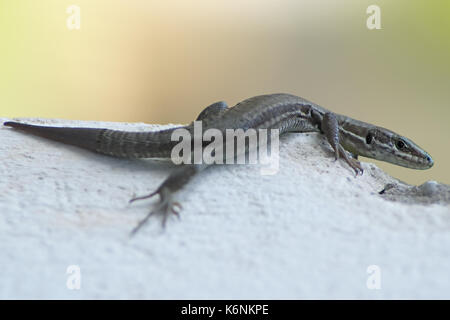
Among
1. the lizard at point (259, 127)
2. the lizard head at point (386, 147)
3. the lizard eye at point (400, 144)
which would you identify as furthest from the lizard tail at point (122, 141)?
the lizard eye at point (400, 144)

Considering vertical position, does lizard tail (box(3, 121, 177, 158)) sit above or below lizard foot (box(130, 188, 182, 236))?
above

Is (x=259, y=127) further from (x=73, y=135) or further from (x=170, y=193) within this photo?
(x=73, y=135)

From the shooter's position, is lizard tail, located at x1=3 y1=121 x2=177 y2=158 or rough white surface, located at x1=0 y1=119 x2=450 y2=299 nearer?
rough white surface, located at x1=0 y1=119 x2=450 y2=299

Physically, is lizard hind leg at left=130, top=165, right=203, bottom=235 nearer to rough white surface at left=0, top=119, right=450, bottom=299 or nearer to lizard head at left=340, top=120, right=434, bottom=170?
rough white surface at left=0, top=119, right=450, bottom=299

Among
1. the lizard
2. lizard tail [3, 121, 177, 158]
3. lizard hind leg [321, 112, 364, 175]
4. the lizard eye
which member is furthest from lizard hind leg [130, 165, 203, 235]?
the lizard eye

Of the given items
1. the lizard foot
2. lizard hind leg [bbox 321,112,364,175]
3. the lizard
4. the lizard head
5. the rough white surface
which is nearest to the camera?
the rough white surface
